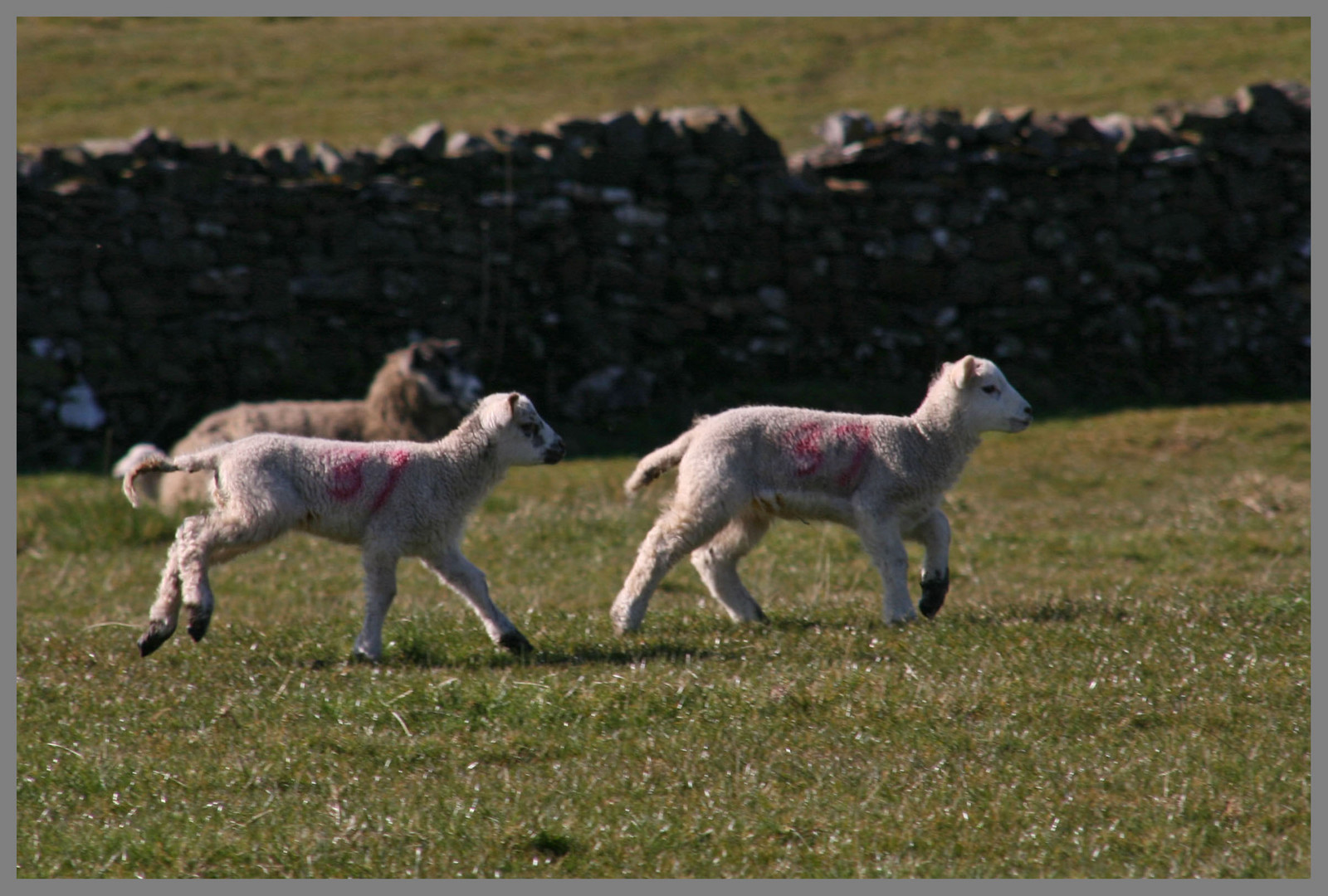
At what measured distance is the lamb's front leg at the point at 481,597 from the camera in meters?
7.26

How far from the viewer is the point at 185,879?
15.9 ft

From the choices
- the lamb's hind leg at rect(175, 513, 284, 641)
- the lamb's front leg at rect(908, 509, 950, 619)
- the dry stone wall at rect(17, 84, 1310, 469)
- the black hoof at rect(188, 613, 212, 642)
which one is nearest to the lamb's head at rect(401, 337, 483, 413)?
the dry stone wall at rect(17, 84, 1310, 469)

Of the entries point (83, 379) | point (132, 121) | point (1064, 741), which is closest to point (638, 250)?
point (83, 379)

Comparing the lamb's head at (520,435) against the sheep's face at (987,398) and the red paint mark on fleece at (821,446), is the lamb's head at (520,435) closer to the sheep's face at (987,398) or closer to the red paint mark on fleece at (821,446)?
the red paint mark on fleece at (821,446)

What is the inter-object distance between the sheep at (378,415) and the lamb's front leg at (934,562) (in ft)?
22.9

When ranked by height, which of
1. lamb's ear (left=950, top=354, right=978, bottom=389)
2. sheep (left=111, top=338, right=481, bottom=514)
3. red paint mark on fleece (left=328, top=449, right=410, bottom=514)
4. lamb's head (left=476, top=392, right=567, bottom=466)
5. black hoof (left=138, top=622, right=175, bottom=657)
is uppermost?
lamb's ear (left=950, top=354, right=978, bottom=389)

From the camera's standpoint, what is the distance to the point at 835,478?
25.4 ft

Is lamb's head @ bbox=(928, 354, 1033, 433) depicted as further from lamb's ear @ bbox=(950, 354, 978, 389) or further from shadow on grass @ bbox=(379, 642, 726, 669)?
shadow on grass @ bbox=(379, 642, 726, 669)

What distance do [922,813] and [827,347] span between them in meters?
13.2

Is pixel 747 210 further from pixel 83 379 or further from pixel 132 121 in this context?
pixel 132 121

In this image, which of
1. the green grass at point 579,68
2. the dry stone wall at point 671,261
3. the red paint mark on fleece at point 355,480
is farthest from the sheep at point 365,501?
the green grass at point 579,68

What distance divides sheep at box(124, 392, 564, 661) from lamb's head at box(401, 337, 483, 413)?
6.79m

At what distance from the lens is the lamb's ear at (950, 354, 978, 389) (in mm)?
7730

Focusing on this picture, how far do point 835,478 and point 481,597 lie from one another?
200 centimetres
